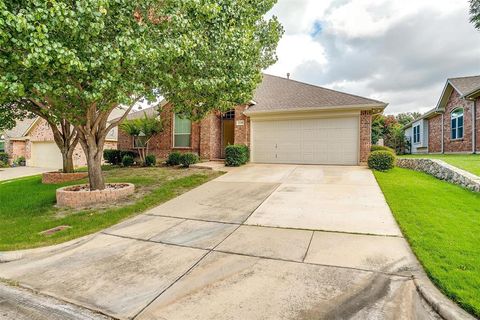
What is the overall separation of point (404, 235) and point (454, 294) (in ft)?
5.46

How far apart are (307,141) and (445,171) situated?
572 centimetres

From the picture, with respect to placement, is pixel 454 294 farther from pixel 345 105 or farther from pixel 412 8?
pixel 412 8

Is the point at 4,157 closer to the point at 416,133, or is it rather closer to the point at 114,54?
the point at 114,54

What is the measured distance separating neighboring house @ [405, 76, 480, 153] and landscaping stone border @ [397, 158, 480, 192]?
5.94 m

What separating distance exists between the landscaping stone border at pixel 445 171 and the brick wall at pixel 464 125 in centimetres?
637

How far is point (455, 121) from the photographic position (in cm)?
1566

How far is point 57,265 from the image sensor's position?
12.3 feet

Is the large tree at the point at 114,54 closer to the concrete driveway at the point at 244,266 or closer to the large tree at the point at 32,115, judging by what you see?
the large tree at the point at 32,115

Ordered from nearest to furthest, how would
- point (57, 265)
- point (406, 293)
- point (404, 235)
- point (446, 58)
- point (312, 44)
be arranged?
1. point (406, 293)
2. point (57, 265)
3. point (404, 235)
4. point (312, 44)
5. point (446, 58)

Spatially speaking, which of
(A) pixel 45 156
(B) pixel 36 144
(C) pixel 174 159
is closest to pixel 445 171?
(C) pixel 174 159

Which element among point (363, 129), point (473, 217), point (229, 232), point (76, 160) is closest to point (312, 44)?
point (363, 129)

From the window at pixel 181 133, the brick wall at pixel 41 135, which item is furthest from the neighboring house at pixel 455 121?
the brick wall at pixel 41 135

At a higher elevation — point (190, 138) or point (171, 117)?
point (171, 117)

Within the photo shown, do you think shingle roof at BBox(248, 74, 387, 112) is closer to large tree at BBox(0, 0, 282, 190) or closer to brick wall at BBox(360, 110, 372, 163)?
brick wall at BBox(360, 110, 372, 163)
